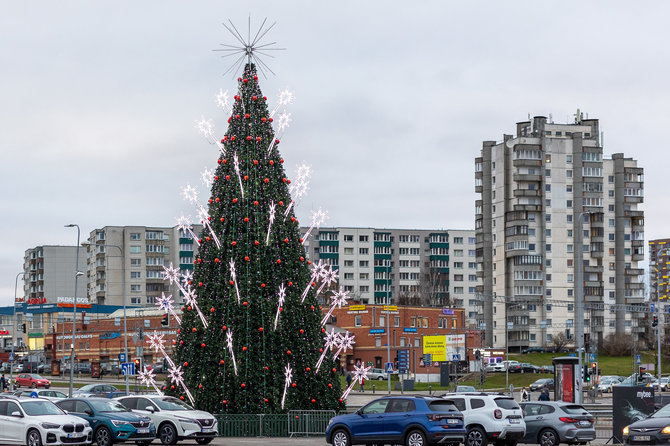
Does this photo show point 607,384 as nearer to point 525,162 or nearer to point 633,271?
point 525,162

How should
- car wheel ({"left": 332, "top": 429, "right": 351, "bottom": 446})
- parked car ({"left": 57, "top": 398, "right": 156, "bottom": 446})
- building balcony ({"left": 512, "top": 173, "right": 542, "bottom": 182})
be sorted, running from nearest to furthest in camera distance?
car wheel ({"left": 332, "top": 429, "right": 351, "bottom": 446}) → parked car ({"left": 57, "top": 398, "right": 156, "bottom": 446}) → building balcony ({"left": 512, "top": 173, "right": 542, "bottom": 182})

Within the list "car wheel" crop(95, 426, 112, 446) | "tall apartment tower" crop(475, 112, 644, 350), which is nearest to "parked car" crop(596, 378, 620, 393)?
"tall apartment tower" crop(475, 112, 644, 350)

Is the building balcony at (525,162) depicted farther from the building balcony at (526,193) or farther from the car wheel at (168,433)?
the car wheel at (168,433)

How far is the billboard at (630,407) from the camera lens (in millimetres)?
29719

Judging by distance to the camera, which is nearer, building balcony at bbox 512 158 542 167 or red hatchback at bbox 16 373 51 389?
red hatchback at bbox 16 373 51 389

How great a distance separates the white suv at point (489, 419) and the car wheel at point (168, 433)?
832cm

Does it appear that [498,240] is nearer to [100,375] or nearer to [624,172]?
[624,172]

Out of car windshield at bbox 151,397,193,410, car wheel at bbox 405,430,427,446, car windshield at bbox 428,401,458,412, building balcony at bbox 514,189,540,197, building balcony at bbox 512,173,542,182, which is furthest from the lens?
building balcony at bbox 514,189,540,197

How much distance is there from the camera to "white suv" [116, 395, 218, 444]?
29859mm

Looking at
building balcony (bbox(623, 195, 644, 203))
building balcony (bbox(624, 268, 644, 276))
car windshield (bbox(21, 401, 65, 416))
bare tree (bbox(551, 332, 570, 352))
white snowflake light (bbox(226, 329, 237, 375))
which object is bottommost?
bare tree (bbox(551, 332, 570, 352))

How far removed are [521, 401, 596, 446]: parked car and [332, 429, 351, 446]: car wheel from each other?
19.6 ft

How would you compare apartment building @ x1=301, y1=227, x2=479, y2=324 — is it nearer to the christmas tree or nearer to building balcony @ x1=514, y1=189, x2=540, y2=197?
building balcony @ x1=514, y1=189, x2=540, y2=197

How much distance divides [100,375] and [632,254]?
252 feet

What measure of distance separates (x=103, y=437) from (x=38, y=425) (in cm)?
261
